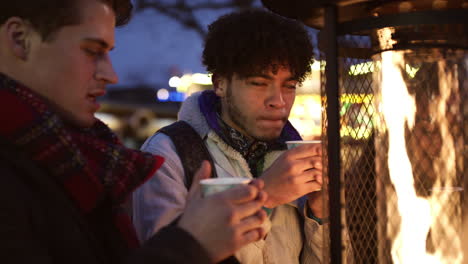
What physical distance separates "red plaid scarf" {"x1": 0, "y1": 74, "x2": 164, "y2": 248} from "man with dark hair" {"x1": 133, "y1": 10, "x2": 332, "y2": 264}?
1.23 ft

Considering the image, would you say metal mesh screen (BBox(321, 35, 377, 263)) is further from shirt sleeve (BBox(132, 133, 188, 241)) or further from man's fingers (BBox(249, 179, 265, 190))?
shirt sleeve (BBox(132, 133, 188, 241))

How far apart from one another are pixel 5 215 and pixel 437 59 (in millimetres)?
1190

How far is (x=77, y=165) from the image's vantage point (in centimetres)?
100

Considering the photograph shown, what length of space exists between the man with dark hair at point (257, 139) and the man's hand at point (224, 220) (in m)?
0.46

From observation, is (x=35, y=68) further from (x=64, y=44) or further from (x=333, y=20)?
(x=333, y=20)

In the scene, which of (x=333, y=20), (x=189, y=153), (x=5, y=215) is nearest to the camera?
(x=5, y=215)

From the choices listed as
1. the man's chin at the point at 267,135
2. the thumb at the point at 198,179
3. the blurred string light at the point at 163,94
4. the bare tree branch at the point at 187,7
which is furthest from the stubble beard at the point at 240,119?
the blurred string light at the point at 163,94

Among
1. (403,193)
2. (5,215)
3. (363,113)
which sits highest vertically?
(363,113)

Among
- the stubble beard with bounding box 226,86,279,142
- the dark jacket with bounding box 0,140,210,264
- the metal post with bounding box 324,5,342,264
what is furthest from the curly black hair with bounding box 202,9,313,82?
the dark jacket with bounding box 0,140,210,264

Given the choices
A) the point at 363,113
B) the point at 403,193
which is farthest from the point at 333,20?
the point at 403,193

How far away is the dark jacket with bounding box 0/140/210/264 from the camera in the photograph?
0.87 meters

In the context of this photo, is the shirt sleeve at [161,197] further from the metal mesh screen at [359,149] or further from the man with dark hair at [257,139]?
the metal mesh screen at [359,149]

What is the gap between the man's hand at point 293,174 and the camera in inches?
56.3

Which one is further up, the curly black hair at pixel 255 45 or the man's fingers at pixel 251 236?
the curly black hair at pixel 255 45
